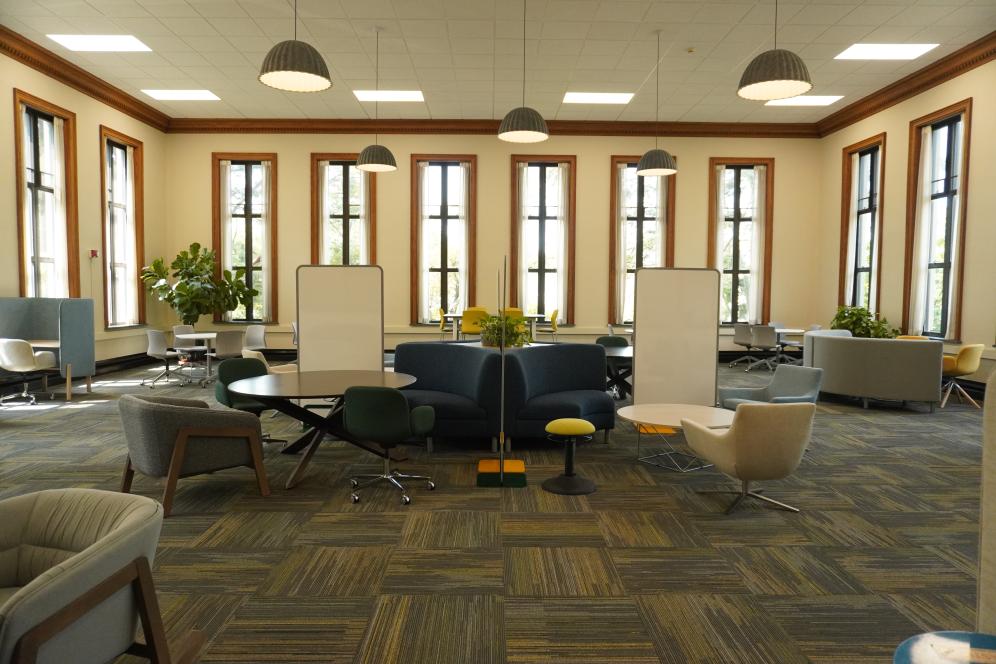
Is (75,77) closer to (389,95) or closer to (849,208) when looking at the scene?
(389,95)

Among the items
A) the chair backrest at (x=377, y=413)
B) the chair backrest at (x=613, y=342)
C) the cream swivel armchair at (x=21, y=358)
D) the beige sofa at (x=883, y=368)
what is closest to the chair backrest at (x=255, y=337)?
the cream swivel armchair at (x=21, y=358)

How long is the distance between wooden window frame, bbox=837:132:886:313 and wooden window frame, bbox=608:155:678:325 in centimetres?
315

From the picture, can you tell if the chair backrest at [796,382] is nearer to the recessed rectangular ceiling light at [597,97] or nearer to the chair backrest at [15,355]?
the recessed rectangular ceiling light at [597,97]

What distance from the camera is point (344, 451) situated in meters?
6.11

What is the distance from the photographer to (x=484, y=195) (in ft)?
43.4

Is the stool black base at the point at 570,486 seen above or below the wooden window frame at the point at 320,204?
below

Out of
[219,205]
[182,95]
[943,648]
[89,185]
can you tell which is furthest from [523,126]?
[219,205]

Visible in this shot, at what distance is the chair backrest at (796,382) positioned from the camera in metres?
5.83

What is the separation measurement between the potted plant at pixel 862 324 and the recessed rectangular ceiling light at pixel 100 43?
1127 centimetres

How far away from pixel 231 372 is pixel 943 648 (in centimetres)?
544

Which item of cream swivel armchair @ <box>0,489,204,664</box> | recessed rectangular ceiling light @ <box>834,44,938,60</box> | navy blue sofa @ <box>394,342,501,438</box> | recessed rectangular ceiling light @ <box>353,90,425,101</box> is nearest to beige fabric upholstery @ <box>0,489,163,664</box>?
cream swivel armchair @ <box>0,489,204,664</box>

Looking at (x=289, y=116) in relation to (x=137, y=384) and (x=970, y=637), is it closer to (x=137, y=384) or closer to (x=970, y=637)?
(x=137, y=384)

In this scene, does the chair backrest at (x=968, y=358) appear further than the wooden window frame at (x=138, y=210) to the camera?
No

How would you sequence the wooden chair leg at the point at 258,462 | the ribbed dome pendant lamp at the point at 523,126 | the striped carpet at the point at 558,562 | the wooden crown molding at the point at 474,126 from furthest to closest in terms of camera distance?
the wooden crown molding at the point at 474,126, the ribbed dome pendant lamp at the point at 523,126, the wooden chair leg at the point at 258,462, the striped carpet at the point at 558,562
